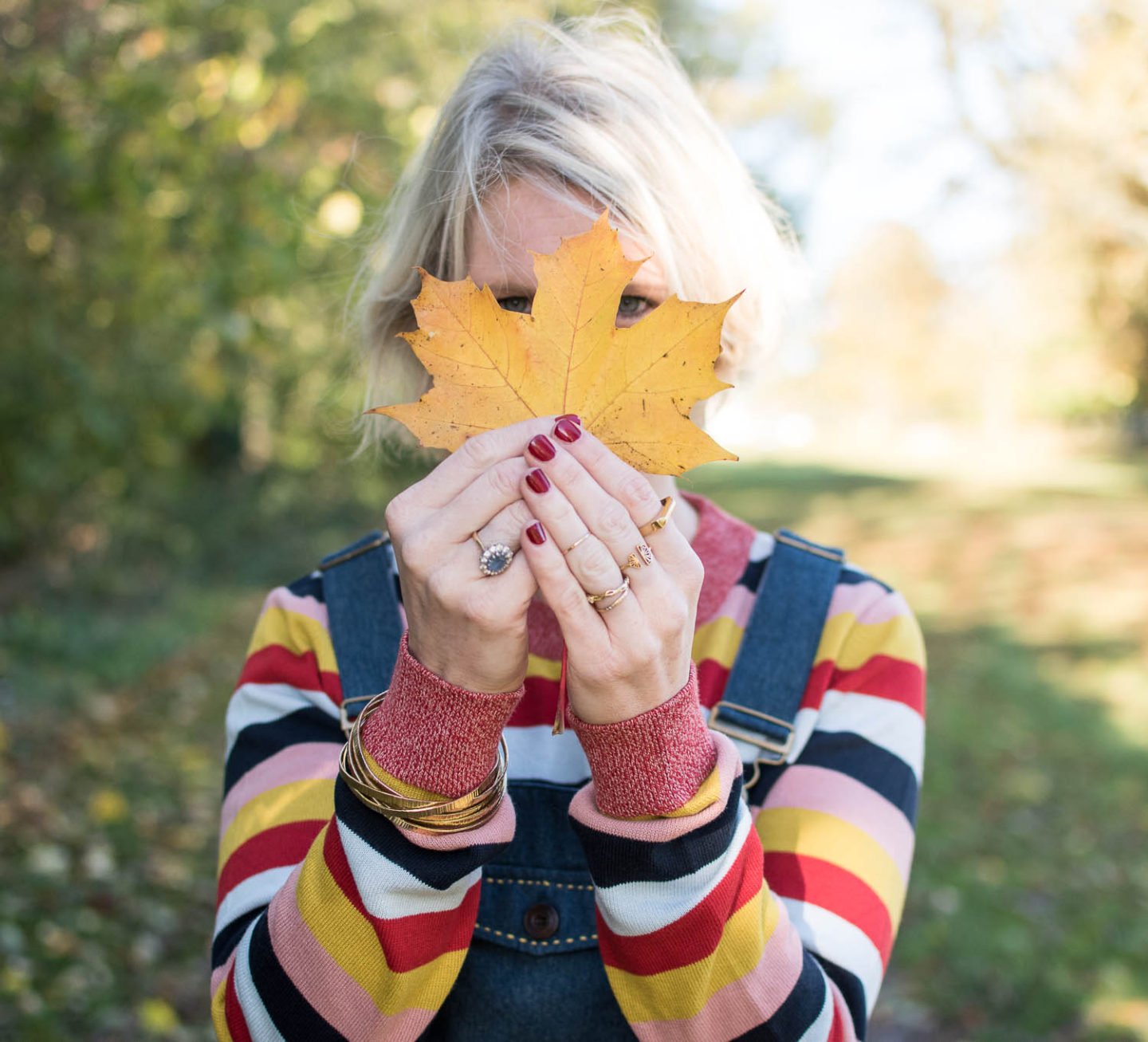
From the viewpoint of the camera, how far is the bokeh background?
3461mm

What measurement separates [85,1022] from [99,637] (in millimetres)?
4634

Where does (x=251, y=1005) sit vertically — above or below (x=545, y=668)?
below

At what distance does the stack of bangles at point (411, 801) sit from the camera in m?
1.05

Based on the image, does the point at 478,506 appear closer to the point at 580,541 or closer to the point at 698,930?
the point at 580,541

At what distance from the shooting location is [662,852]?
3.45 feet

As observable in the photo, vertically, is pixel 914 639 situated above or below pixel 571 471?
below

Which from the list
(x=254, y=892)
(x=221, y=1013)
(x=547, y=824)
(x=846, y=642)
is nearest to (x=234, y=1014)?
(x=221, y=1013)

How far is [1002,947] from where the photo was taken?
13.6 feet

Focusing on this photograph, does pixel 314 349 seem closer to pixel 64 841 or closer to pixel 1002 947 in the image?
pixel 64 841

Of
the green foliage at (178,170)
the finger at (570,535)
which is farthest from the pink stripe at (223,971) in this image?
the green foliage at (178,170)

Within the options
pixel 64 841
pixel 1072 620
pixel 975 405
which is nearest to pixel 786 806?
pixel 64 841

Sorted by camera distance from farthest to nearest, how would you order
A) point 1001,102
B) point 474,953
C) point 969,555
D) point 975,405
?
1. point 975,405
2. point 969,555
3. point 1001,102
4. point 474,953

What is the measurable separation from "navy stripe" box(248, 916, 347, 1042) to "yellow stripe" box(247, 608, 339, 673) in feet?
1.39

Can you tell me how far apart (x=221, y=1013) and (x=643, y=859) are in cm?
60
